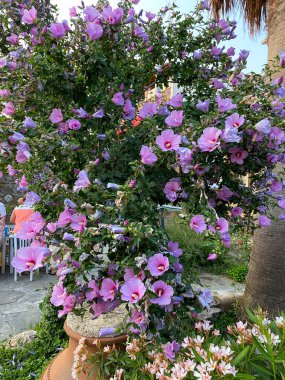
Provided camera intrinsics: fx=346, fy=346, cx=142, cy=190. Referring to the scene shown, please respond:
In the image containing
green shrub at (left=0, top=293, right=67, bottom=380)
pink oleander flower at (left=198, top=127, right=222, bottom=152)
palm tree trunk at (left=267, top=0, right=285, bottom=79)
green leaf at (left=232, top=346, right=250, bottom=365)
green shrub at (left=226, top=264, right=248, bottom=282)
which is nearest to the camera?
green leaf at (left=232, top=346, right=250, bottom=365)

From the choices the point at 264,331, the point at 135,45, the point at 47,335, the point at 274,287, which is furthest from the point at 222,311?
the point at 135,45

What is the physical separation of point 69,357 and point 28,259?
2.86 ft

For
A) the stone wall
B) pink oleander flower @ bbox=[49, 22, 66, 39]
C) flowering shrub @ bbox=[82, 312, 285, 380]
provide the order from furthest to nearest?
the stone wall, pink oleander flower @ bbox=[49, 22, 66, 39], flowering shrub @ bbox=[82, 312, 285, 380]

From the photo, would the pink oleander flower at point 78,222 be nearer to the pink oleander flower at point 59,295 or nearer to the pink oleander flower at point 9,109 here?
the pink oleander flower at point 59,295

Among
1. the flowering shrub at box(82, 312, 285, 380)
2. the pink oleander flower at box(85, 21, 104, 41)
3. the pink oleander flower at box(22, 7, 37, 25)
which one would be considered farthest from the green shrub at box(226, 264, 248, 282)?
the pink oleander flower at box(22, 7, 37, 25)

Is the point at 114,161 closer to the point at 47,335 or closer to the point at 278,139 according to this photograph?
the point at 278,139

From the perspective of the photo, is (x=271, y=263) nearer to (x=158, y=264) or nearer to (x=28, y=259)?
(x=158, y=264)

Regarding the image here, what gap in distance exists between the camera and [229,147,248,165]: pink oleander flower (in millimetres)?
1726

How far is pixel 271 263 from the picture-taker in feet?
9.31

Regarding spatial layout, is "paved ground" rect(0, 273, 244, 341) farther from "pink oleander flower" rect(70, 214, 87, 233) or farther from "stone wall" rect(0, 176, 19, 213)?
"stone wall" rect(0, 176, 19, 213)

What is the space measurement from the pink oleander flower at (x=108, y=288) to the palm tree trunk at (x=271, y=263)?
1.64 m

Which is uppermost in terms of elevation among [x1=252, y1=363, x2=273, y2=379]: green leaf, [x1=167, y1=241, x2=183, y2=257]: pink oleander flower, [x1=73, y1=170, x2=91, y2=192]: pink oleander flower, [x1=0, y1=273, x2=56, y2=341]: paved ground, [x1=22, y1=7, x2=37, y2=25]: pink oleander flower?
[x1=22, y1=7, x2=37, y2=25]: pink oleander flower

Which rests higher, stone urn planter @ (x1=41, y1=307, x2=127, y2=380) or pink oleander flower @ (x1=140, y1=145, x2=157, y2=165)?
pink oleander flower @ (x1=140, y1=145, x2=157, y2=165)

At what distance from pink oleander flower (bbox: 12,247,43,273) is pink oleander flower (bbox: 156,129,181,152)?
700mm
